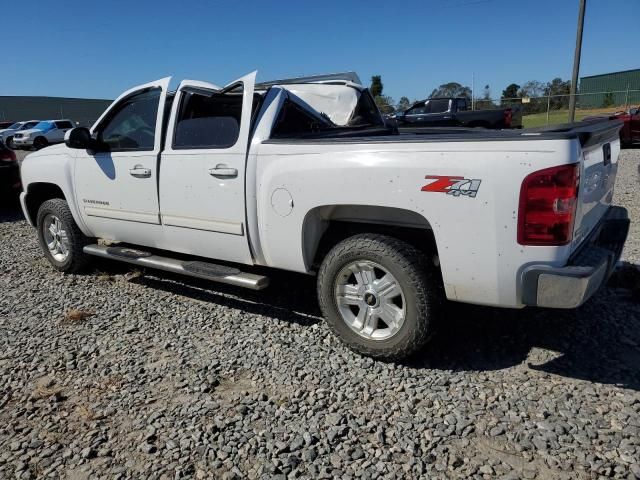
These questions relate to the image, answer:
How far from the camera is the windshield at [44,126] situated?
29922 mm

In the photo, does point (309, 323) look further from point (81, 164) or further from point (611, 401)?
point (81, 164)

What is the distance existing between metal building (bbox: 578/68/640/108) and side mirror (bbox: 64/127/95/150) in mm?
37797

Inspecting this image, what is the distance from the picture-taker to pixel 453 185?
2.98 metres

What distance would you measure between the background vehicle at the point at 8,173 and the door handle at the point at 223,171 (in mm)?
7609

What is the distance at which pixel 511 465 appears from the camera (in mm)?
2545

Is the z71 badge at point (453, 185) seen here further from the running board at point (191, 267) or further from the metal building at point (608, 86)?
the metal building at point (608, 86)

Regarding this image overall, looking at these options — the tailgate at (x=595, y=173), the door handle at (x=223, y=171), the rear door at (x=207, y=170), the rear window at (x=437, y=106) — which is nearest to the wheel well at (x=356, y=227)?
the rear door at (x=207, y=170)

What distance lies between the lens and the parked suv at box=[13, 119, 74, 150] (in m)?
29.1

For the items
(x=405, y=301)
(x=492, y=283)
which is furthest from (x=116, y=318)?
(x=492, y=283)

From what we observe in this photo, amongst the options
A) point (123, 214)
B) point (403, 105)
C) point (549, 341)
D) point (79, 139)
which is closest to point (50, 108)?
point (403, 105)

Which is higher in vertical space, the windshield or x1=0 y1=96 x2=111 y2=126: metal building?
x1=0 y1=96 x2=111 y2=126: metal building

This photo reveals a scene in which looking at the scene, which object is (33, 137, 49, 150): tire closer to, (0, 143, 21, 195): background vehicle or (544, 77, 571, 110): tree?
(0, 143, 21, 195): background vehicle

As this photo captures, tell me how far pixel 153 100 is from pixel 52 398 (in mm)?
2752

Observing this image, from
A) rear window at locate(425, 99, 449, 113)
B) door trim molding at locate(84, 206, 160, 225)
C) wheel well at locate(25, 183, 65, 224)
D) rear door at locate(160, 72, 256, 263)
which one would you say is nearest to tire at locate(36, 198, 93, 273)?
wheel well at locate(25, 183, 65, 224)
